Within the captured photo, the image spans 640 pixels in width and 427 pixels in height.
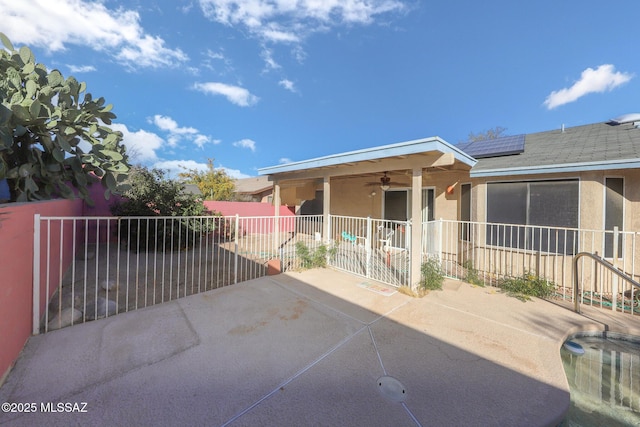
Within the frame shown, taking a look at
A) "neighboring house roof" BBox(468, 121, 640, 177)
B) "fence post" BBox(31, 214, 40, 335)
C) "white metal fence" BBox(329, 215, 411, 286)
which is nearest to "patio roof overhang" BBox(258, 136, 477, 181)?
"neighboring house roof" BBox(468, 121, 640, 177)

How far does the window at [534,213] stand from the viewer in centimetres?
514

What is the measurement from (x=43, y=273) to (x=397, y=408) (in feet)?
16.6

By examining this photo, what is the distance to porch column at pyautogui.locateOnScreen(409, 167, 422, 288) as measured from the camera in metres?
4.48

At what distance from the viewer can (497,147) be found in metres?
7.02

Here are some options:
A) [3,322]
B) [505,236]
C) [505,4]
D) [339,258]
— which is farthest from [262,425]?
[505,4]

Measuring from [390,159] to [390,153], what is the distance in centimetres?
53

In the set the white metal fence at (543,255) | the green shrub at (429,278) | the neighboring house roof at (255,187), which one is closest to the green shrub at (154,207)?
the green shrub at (429,278)

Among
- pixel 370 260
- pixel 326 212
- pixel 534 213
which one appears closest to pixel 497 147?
pixel 534 213

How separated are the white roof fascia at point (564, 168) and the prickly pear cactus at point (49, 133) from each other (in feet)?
26.2

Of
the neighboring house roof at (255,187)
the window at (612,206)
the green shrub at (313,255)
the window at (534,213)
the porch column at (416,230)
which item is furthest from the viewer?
the neighboring house roof at (255,187)

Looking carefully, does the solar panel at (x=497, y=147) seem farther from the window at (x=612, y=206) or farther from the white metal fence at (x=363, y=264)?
the white metal fence at (x=363, y=264)

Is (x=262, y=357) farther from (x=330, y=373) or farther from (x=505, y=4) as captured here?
(x=505, y=4)

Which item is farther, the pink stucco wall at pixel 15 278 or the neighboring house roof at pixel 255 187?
the neighboring house roof at pixel 255 187

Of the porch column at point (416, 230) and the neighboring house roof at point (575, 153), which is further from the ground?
the neighboring house roof at point (575, 153)
